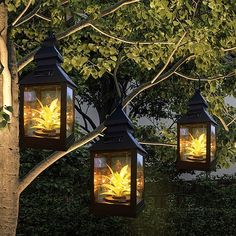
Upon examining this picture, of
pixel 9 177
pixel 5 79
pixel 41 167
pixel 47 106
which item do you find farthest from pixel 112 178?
pixel 5 79

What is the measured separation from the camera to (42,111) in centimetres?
456

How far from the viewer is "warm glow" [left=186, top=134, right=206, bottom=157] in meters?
6.31

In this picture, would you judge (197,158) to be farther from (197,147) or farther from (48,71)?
(48,71)

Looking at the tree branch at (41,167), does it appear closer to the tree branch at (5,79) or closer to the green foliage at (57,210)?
the tree branch at (5,79)

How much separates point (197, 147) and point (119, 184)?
2144 millimetres

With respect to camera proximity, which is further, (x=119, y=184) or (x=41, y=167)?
(x=41, y=167)

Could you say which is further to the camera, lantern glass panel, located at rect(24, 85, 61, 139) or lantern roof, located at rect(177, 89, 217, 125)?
lantern roof, located at rect(177, 89, 217, 125)

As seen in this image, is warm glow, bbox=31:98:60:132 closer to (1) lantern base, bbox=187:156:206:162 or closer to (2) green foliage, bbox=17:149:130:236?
(1) lantern base, bbox=187:156:206:162

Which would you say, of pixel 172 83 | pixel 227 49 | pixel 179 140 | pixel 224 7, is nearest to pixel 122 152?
pixel 179 140

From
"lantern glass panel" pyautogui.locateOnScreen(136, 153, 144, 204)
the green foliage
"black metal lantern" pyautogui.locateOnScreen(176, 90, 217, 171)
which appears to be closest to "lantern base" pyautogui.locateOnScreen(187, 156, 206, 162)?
"black metal lantern" pyautogui.locateOnScreen(176, 90, 217, 171)

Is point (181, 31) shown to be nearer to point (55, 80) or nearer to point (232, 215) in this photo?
point (55, 80)

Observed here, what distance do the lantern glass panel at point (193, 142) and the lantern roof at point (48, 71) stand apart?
2.19 metres

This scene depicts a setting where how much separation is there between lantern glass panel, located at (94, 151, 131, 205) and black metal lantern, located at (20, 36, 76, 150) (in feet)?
1.03

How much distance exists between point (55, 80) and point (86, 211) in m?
5.53
